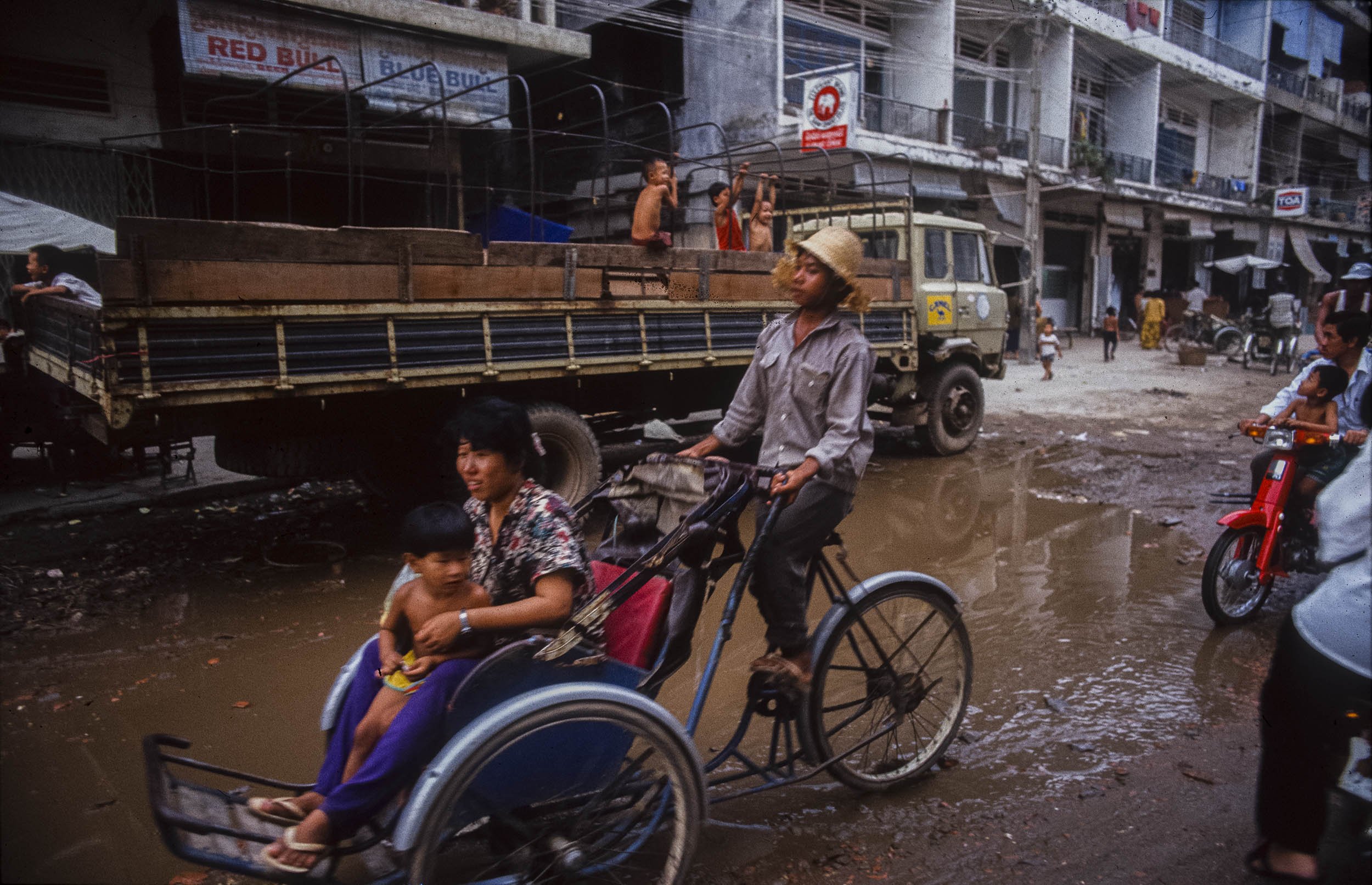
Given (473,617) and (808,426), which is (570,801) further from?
(808,426)

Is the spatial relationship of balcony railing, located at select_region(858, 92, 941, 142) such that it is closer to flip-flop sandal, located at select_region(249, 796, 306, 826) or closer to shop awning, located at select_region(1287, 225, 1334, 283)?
flip-flop sandal, located at select_region(249, 796, 306, 826)

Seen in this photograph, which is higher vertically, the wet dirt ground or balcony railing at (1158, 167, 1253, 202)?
balcony railing at (1158, 167, 1253, 202)

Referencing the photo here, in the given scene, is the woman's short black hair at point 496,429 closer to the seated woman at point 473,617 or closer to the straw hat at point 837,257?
the seated woman at point 473,617

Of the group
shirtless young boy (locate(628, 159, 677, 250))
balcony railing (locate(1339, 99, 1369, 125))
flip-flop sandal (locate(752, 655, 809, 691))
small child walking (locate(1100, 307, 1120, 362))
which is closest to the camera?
flip-flop sandal (locate(752, 655, 809, 691))

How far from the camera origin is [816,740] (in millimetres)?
2672

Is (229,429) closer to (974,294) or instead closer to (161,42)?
(974,294)

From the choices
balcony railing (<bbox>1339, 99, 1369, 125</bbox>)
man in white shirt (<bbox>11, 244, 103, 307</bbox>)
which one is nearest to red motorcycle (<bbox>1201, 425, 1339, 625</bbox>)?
man in white shirt (<bbox>11, 244, 103, 307</bbox>)

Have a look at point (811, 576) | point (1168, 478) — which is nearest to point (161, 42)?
point (811, 576)

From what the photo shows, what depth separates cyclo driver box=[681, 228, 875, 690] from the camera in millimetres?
2600

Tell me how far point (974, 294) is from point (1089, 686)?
21.5 feet

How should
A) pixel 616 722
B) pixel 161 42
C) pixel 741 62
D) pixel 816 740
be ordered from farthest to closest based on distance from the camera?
pixel 741 62, pixel 161 42, pixel 816 740, pixel 616 722

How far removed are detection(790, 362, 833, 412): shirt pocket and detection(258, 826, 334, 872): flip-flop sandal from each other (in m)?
1.79

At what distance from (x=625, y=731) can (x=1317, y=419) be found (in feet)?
13.4

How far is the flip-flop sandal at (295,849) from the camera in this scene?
190cm
